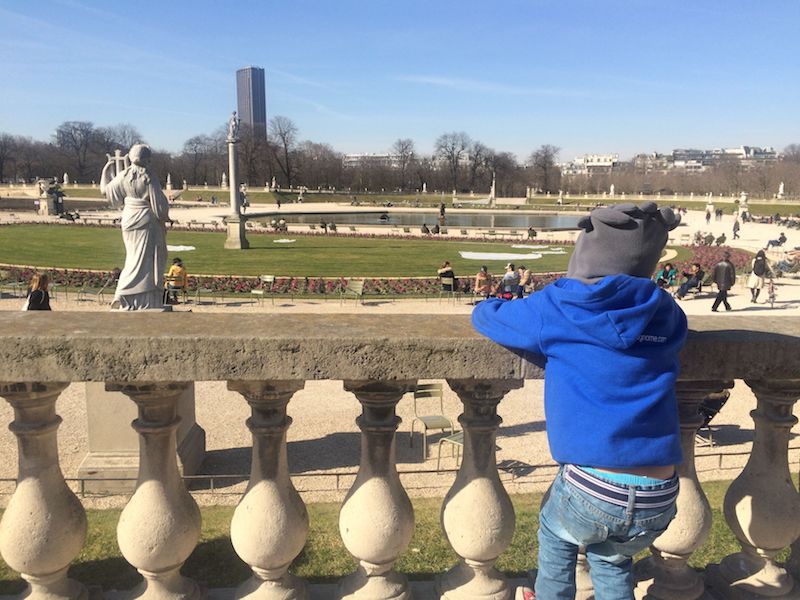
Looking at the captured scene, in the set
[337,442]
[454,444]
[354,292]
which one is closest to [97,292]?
[354,292]

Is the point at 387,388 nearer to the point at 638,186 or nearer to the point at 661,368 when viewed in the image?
the point at 661,368

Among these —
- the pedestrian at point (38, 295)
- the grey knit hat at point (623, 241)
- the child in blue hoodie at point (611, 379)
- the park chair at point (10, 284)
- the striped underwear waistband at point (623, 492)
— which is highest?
the grey knit hat at point (623, 241)

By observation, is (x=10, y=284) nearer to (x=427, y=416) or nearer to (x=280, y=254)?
(x=280, y=254)

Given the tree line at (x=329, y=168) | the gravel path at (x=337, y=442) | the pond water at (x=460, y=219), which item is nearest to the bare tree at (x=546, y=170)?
the tree line at (x=329, y=168)

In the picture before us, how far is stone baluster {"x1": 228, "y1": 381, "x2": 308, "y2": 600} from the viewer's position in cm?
247

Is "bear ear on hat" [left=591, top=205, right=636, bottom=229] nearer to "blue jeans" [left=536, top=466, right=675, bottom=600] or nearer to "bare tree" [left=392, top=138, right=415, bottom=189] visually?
"blue jeans" [left=536, top=466, right=675, bottom=600]

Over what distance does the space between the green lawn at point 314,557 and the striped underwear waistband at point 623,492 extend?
126cm

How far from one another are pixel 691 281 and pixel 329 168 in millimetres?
109397

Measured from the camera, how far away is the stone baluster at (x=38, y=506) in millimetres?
2367

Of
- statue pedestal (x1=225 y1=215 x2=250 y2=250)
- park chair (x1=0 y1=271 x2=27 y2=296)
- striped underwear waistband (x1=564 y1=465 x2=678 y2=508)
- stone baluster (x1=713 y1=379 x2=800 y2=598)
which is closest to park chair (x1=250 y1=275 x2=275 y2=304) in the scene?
park chair (x1=0 y1=271 x2=27 y2=296)

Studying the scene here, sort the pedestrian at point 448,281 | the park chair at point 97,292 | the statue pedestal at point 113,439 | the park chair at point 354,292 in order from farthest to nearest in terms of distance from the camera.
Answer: the pedestrian at point 448,281, the park chair at point 354,292, the park chair at point 97,292, the statue pedestal at point 113,439

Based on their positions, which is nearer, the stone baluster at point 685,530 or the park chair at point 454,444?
the stone baluster at point 685,530

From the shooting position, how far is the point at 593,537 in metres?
2.22

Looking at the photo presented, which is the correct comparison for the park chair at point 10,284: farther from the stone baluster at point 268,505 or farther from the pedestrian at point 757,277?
the pedestrian at point 757,277
